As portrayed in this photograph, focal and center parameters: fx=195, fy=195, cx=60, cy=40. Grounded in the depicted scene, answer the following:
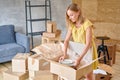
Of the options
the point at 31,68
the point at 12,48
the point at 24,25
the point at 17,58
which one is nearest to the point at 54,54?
the point at 31,68

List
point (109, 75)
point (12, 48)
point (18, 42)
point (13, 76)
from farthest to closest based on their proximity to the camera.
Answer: point (18, 42) → point (12, 48) → point (109, 75) → point (13, 76)

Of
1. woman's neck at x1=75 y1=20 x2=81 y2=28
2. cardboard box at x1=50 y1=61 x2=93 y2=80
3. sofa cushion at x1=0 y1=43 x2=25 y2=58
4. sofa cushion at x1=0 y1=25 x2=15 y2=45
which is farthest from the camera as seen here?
sofa cushion at x1=0 y1=25 x2=15 y2=45

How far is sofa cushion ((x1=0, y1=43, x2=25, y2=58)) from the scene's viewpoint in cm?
409

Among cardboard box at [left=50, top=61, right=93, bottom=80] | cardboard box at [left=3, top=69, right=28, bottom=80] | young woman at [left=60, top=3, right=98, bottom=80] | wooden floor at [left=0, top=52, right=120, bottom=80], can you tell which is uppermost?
young woman at [left=60, top=3, right=98, bottom=80]

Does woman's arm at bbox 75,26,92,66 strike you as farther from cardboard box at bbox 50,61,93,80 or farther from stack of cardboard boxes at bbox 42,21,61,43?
stack of cardboard boxes at bbox 42,21,61,43

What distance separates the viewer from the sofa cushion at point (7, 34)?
4.53 meters

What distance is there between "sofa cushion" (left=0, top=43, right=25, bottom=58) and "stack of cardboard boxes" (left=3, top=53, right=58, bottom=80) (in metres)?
1.14

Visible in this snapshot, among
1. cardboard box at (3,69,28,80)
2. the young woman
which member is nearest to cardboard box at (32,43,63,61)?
the young woman

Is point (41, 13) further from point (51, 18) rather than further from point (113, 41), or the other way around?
point (113, 41)

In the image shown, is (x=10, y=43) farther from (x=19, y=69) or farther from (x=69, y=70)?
(x=69, y=70)

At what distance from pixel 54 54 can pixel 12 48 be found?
2337 millimetres

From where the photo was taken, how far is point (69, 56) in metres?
2.16

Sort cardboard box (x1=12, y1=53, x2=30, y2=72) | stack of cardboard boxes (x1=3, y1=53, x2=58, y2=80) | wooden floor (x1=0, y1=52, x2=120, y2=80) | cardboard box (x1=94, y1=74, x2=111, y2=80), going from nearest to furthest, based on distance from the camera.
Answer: stack of cardboard boxes (x1=3, y1=53, x2=58, y2=80) → cardboard box (x1=12, y1=53, x2=30, y2=72) → cardboard box (x1=94, y1=74, x2=111, y2=80) → wooden floor (x1=0, y1=52, x2=120, y2=80)

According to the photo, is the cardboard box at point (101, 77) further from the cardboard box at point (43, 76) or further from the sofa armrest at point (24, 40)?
the sofa armrest at point (24, 40)
